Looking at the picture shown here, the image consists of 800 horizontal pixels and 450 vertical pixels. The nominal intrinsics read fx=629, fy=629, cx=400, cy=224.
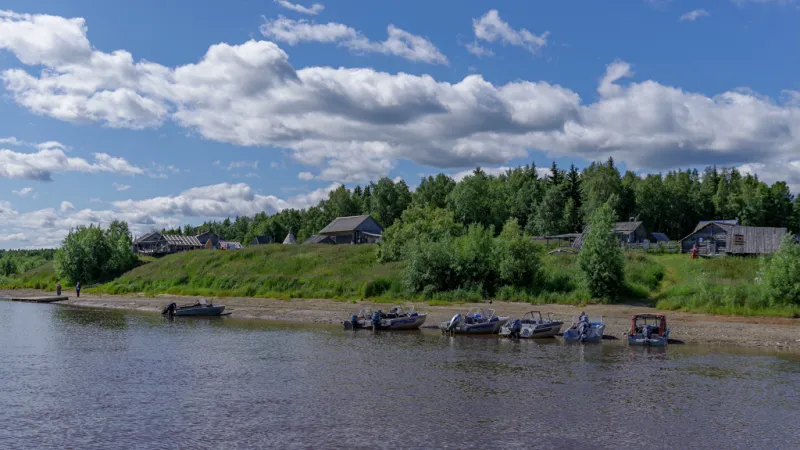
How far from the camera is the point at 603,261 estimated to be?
5412 cm

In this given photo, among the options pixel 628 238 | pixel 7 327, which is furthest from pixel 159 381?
pixel 628 238

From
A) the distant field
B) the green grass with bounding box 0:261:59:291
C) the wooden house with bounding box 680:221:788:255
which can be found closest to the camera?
the distant field

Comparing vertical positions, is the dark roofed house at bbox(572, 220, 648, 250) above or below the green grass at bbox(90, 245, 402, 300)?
above

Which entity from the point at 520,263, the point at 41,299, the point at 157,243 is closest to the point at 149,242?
the point at 157,243

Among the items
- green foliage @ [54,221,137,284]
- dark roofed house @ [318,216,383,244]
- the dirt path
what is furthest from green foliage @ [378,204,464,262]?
green foliage @ [54,221,137,284]

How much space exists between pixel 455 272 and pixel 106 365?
36.5 m

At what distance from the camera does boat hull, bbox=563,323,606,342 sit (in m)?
43.6

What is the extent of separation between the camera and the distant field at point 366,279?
167 ft

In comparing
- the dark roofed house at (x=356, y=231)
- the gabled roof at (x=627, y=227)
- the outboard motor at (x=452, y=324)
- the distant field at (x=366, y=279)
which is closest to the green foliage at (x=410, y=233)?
the distant field at (x=366, y=279)

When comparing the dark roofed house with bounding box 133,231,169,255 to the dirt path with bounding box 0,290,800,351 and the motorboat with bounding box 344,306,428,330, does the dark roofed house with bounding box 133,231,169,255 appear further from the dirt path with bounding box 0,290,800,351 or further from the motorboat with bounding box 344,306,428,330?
the motorboat with bounding box 344,306,428,330

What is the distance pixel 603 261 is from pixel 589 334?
479 inches

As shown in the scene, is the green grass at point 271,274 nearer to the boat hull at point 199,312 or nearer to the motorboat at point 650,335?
the boat hull at point 199,312

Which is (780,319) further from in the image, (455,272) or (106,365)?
(106,365)

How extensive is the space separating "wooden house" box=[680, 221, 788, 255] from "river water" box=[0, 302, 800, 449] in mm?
37511
